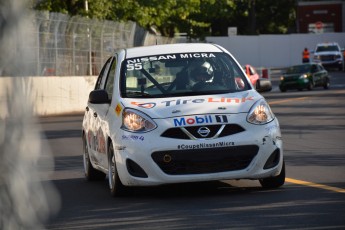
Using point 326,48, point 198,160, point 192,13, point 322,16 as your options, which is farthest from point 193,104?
point 322,16

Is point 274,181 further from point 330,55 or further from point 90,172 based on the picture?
point 330,55

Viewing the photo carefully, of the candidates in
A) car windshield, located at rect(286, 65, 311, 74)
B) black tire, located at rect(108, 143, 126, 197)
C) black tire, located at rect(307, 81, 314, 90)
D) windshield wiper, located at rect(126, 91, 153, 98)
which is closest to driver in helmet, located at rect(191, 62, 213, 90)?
windshield wiper, located at rect(126, 91, 153, 98)

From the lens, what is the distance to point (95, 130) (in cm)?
1141

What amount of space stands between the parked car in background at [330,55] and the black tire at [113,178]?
60740mm

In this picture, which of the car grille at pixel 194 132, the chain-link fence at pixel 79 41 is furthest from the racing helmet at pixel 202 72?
the chain-link fence at pixel 79 41

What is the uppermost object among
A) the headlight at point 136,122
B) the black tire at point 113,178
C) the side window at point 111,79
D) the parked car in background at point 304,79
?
the side window at point 111,79

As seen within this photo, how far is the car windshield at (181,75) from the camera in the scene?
10.6 metres

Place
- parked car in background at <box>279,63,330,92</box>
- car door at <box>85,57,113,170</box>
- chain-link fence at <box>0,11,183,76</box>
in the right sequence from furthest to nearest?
parked car in background at <box>279,63,330,92</box> < chain-link fence at <box>0,11,183,76</box> < car door at <box>85,57,113,170</box>

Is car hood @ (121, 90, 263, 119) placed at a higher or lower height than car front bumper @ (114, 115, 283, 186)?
higher

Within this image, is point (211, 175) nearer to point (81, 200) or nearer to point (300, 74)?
point (81, 200)

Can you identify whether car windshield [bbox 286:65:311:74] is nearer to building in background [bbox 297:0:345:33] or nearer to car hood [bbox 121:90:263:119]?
car hood [bbox 121:90:263:119]

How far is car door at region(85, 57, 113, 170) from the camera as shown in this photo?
36.6 feet

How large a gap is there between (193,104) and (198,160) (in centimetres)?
69

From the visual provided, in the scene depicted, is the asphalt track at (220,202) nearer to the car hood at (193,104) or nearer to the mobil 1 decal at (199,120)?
the mobil 1 decal at (199,120)
